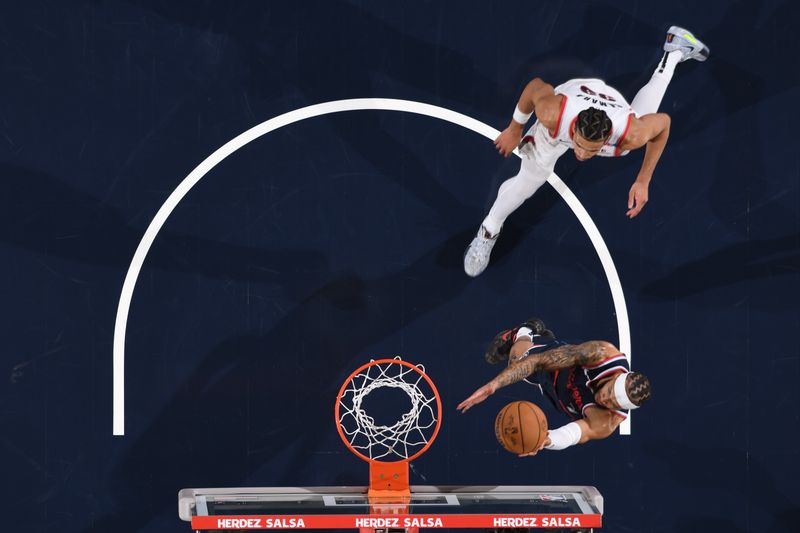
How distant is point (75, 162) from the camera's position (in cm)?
1529

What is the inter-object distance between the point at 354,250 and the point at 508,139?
2.16 m

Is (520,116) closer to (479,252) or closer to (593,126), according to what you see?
(593,126)

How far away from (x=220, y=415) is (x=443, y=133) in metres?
4.09

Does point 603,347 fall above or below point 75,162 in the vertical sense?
below

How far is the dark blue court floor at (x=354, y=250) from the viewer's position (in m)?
15.2

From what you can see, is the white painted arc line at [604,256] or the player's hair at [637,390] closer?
the player's hair at [637,390]

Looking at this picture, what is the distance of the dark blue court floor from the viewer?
1520 centimetres

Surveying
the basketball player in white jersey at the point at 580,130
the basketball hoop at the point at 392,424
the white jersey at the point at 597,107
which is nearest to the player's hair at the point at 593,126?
the basketball player in white jersey at the point at 580,130

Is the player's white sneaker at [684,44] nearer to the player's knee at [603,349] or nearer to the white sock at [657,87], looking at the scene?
the white sock at [657,87]

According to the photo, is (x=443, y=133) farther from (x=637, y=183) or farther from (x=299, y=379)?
(x=299, y=379)

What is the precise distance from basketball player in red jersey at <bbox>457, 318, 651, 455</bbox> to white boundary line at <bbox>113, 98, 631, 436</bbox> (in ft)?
4.13

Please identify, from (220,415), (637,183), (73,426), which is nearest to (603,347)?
(637,183)

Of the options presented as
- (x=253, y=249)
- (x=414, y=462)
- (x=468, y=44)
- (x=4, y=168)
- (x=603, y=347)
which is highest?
(x=468, y=44)

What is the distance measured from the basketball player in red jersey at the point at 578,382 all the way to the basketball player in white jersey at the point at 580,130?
144cm
